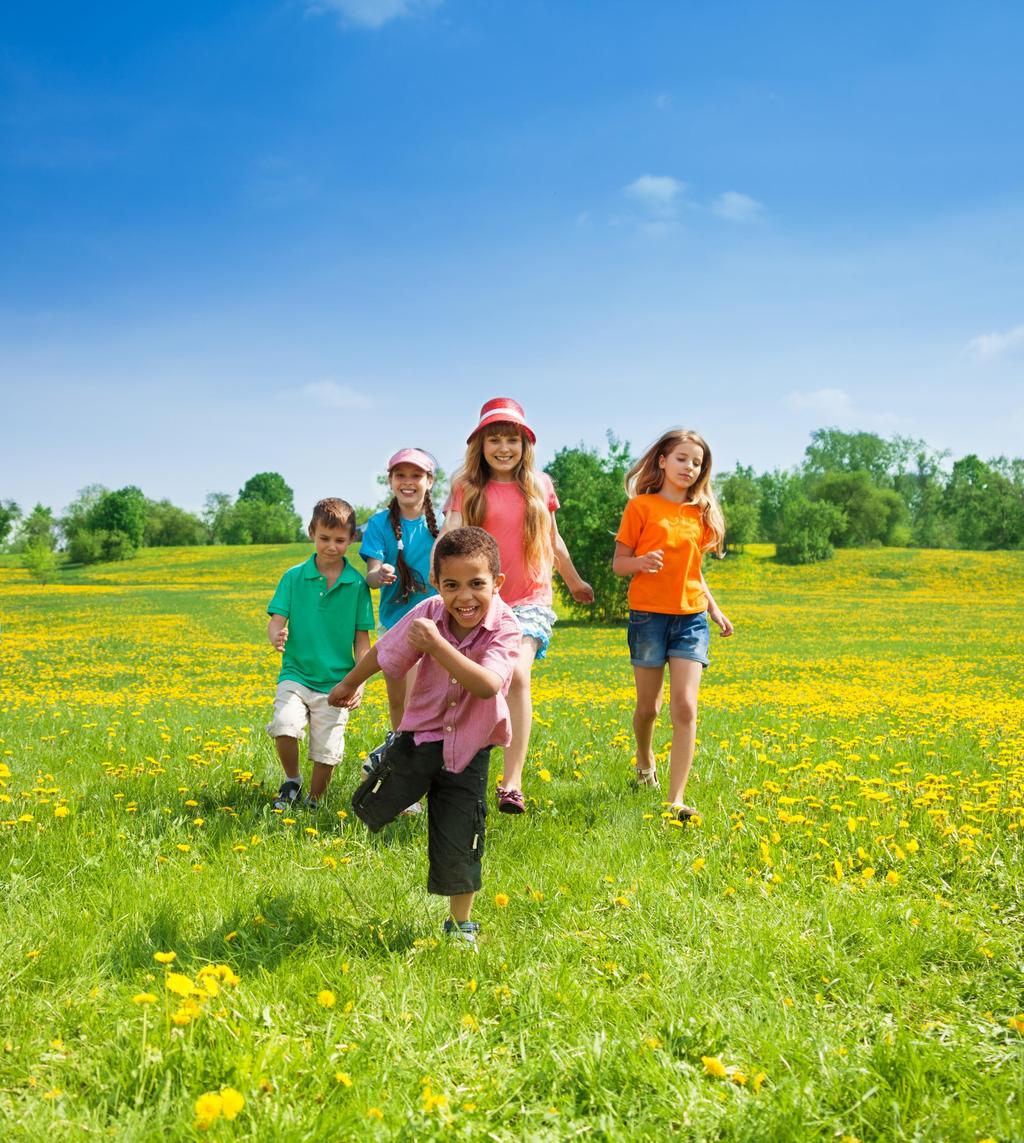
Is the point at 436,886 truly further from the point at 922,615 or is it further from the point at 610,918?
the point at 922,615

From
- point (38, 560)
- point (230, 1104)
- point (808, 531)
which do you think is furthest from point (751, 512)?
point (230, 1104)

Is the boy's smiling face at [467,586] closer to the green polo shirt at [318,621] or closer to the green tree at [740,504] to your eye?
the green polo shirt at [318,621]

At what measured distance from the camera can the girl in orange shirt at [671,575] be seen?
5102 mm

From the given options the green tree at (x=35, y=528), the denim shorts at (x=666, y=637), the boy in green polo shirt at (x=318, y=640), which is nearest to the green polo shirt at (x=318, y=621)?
Result: the boy in green polo shirt at (x=318, y=640)

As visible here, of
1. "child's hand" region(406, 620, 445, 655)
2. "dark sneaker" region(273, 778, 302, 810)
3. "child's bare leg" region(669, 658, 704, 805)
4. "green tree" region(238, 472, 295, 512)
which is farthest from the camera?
"green tree" region(238, 472, 295, 512)

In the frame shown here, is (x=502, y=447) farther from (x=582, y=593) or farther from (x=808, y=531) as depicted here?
(x=808, y=531)

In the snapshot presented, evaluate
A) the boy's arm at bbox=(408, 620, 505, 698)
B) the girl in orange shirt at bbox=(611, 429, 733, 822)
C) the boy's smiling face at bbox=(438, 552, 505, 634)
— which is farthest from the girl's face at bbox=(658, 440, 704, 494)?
the boy's arm at bbox=(408, 620, 505, 698)

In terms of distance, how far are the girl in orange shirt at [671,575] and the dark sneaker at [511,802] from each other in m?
0.98

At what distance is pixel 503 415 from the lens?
482cm

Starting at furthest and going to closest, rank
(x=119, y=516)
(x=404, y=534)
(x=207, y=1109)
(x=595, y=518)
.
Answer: (x=119, y=516) → (x=595, y=518) → (x=404, y=534) → (x=207, y=1109)

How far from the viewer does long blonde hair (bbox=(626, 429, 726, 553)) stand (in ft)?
17.9

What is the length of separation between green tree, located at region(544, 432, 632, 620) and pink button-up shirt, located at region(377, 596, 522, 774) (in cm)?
2508

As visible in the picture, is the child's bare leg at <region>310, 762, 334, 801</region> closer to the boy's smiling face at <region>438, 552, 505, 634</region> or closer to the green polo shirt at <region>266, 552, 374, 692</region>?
the green polo shirt at <region>266, 552, 374, 692</region>

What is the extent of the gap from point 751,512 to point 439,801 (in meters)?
78.0
